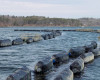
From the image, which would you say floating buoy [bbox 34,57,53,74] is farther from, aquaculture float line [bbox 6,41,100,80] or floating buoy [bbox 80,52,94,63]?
floating buoy [bbox 80,52,94,63]

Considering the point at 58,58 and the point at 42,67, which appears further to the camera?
the point at 58,58

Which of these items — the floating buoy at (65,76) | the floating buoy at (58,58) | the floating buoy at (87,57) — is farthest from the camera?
the floating buoy at (87,57)

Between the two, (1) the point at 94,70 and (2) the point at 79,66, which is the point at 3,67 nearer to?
(2) the point at 79,66

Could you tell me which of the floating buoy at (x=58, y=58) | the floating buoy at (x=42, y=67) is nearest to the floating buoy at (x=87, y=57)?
the floating buoy at (x=58, y=58)

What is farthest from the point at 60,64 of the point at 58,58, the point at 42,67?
the point at 42,67

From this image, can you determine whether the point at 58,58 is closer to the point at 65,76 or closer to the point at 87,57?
the point at 87,57

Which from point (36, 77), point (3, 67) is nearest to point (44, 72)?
point (36, 77)

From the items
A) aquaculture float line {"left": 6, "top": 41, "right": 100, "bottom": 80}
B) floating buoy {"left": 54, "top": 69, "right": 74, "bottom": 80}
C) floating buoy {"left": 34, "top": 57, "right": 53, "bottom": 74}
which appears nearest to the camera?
floating buoy {"left": 54, "top": 69, "right": 74, "bottom": 80}

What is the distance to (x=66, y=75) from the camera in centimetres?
2239

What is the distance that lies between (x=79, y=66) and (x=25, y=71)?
29.1 feet

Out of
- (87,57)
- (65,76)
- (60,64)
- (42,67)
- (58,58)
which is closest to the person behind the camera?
(65,76)

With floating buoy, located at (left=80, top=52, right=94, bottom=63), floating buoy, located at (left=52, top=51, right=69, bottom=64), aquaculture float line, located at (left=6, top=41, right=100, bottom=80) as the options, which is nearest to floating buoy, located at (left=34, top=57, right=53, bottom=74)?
aquaculture float line, located at (left=6, top=41, right=100, bottom=80)

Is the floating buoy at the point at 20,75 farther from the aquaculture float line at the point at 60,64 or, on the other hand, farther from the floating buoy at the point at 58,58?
the floating buoy at the point at 58,58

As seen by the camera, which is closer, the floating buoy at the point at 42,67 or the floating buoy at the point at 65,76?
the floating buoy at the point at 65,76
